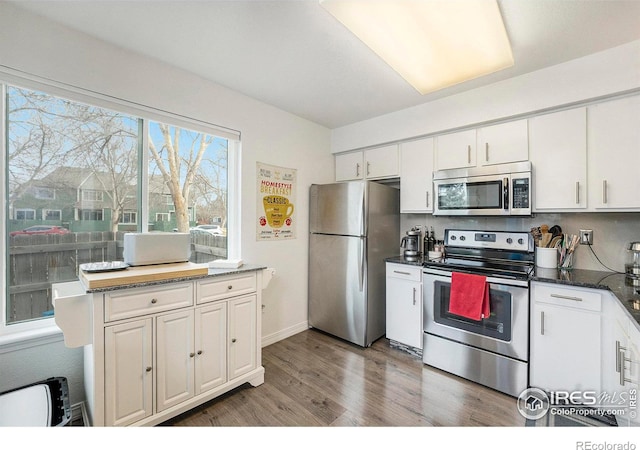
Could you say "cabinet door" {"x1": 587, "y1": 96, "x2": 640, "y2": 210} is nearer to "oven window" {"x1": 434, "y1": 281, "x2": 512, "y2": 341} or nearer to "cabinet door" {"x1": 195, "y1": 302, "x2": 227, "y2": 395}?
"oven window" {"x1": 434, "y1": 281, "x2": 512, "y2": 341}

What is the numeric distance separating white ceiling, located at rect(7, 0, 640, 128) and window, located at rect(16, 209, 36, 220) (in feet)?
3.81

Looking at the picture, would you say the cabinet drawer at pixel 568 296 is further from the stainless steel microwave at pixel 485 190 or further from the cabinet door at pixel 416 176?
the cabinet door at pixel 416 176

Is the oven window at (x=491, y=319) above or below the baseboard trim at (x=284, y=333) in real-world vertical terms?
above

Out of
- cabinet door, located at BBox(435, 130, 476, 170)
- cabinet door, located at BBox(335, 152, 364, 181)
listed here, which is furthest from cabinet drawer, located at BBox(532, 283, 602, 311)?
cabinet door, located at BBox(335, 152, 364, 181)

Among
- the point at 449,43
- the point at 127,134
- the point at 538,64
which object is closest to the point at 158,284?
the point at 127,134

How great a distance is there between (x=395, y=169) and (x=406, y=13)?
1.70 metres

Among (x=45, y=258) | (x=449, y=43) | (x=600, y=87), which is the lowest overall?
(x=45, y=258)

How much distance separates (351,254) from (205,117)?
185 centimetres

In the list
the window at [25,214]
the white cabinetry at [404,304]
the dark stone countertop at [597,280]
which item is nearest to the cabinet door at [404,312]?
the white cabinetry at [404,304]

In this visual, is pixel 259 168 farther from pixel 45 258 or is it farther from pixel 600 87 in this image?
pixel 600 87

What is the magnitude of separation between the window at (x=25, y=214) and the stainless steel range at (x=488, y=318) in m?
2.87

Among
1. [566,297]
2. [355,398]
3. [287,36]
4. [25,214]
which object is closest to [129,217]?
[25,214]

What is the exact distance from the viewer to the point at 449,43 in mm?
1674

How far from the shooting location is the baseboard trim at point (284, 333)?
2.87 meters
